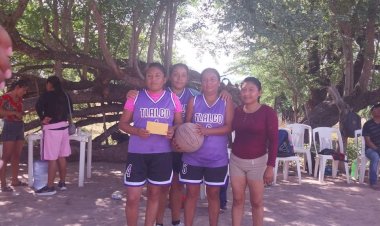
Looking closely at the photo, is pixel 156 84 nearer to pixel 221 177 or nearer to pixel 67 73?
pixel 221 177

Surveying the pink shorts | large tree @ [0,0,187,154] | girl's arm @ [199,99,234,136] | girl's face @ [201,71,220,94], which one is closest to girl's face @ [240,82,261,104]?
girl's arm @ [199,99,234,136]

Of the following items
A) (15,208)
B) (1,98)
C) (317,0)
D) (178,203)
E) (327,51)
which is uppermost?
(317,0)

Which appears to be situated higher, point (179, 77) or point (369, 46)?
point (369, 46)

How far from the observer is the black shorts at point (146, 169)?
3.91 m

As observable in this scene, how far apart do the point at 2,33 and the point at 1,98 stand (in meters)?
5.41

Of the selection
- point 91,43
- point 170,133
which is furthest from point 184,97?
point 91,43

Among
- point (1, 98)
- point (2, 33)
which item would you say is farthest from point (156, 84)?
point (1, 98)

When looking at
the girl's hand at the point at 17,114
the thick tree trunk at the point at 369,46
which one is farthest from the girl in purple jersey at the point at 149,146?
the thick tree trunk at the point at 369,46

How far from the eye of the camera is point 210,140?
4.12 metres

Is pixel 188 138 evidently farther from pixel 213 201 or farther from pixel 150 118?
pixel 213 201

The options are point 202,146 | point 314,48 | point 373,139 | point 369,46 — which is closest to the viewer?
point 202,146

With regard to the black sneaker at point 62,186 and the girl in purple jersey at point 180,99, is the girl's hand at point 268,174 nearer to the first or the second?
the girl in purple jersey at point 180,99

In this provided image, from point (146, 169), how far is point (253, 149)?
1031 mm

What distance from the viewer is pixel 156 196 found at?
4.02 m
